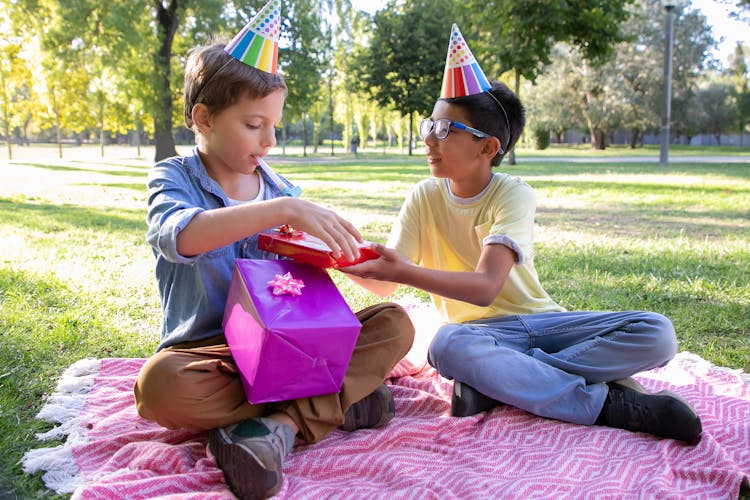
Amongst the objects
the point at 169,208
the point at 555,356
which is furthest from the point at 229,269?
the point at 555,356

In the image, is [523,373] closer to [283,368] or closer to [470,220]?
[470,220]

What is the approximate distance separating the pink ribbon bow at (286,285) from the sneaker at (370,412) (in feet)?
1.74

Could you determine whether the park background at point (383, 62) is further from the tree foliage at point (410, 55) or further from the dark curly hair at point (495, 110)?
the dark curly hair at point (495, 110)

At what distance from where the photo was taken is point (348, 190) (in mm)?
11625

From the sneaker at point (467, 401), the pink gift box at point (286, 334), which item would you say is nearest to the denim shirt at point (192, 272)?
the pink gift box at point (286, 334)

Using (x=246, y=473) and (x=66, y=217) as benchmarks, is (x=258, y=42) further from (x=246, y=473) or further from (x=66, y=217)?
(x=66, y=217)

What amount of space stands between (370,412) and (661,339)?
1.11 metres

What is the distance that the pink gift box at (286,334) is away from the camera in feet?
6.04

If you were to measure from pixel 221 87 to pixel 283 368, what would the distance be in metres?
1.01

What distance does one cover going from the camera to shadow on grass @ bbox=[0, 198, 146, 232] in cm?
700

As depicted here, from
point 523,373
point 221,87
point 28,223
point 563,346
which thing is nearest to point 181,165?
point 221,87

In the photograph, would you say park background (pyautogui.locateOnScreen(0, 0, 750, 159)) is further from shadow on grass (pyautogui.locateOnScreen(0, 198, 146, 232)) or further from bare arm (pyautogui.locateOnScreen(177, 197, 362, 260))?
shadow on grass (pyautogui.locateOnScreen(0, 198, 146, 232))

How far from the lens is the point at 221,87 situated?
7.36ft

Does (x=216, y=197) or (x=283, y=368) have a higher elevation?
(x=216, y=197)
